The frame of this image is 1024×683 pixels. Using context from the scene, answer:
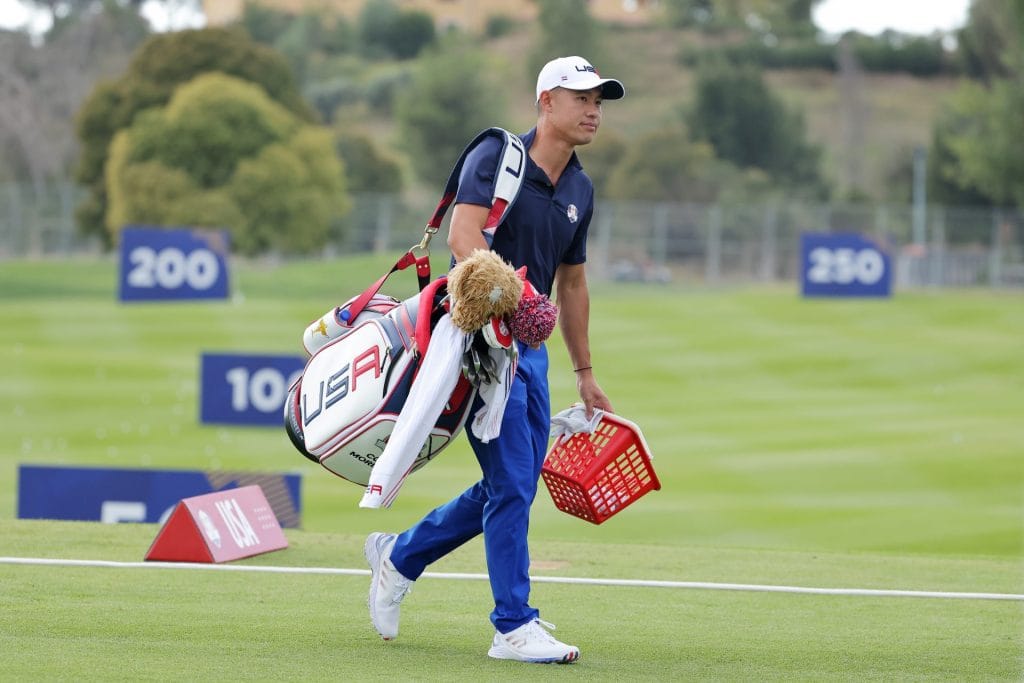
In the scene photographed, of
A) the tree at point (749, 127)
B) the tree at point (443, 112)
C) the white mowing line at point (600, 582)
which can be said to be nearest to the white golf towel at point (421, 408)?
the white mowing line at point (600, 582)

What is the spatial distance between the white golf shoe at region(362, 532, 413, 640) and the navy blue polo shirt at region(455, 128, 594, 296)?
47.7 inches

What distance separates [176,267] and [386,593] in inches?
956

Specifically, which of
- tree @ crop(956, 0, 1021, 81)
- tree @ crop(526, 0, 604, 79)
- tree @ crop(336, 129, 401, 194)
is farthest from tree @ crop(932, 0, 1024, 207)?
tree @ crop(526, 0, 604, 79)

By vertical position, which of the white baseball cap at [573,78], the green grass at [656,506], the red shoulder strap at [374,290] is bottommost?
the green grass at [656,506]

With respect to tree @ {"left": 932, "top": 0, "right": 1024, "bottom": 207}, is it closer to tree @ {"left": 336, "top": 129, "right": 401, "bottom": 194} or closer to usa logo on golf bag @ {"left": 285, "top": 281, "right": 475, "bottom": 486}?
tree @ {"left": 336, "top": 129, "right": 401, "bottom": 194}

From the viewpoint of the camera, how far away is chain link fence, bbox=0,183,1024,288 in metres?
57.9

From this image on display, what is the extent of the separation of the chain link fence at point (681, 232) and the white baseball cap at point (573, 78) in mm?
49516

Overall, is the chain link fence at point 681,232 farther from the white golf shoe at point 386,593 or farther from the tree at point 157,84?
the white golf shoe at point 386,593

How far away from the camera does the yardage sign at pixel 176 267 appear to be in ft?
98.7

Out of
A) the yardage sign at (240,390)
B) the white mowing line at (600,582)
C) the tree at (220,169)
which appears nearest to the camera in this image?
the white mowing line at (600,582)

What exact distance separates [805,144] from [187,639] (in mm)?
79296

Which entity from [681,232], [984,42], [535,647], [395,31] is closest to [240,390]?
[535,647]

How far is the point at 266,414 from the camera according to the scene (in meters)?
20.2

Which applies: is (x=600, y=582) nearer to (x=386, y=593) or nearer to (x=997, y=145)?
(x=386, y=593)
